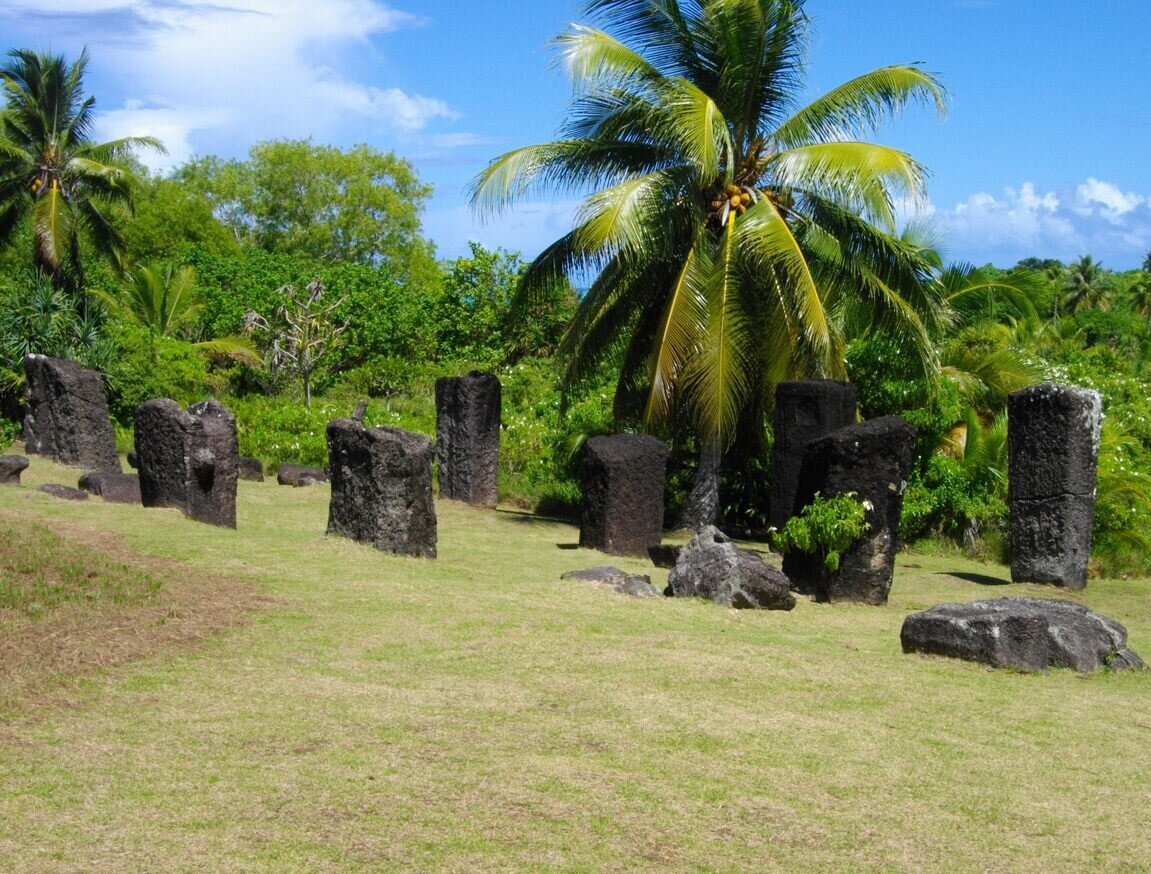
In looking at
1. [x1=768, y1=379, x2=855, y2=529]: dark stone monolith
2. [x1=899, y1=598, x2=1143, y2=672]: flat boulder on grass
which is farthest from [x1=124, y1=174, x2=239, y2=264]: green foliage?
[x1=899, y1=598, x2=1143, y2=672]: flat boulder on grass

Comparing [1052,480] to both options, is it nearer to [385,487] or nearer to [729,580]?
[729,580]

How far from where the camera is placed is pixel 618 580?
12.1m

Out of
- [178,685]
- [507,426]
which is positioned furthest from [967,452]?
[178,685]

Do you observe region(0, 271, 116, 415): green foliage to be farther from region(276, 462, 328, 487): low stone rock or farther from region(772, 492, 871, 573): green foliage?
region(772, 492, 871, 573): green foliage

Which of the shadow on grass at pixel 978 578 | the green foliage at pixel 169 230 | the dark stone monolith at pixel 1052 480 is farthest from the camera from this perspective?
the green foliage at pixel 169 230

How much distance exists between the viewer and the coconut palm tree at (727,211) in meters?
18.1

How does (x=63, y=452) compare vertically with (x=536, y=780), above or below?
above

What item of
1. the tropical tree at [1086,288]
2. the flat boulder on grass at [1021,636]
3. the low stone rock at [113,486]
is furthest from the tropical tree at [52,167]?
the tropical tree at [1086,288]

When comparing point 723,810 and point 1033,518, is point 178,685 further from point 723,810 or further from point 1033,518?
point 1033,518

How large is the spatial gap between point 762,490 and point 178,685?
14.1 meters

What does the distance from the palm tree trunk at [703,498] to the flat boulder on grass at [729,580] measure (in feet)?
25.5

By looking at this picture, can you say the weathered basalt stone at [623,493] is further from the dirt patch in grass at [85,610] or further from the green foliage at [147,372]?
the green foliage at [147,372]

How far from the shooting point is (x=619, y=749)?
22.9ft

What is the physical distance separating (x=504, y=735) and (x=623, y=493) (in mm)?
8688
